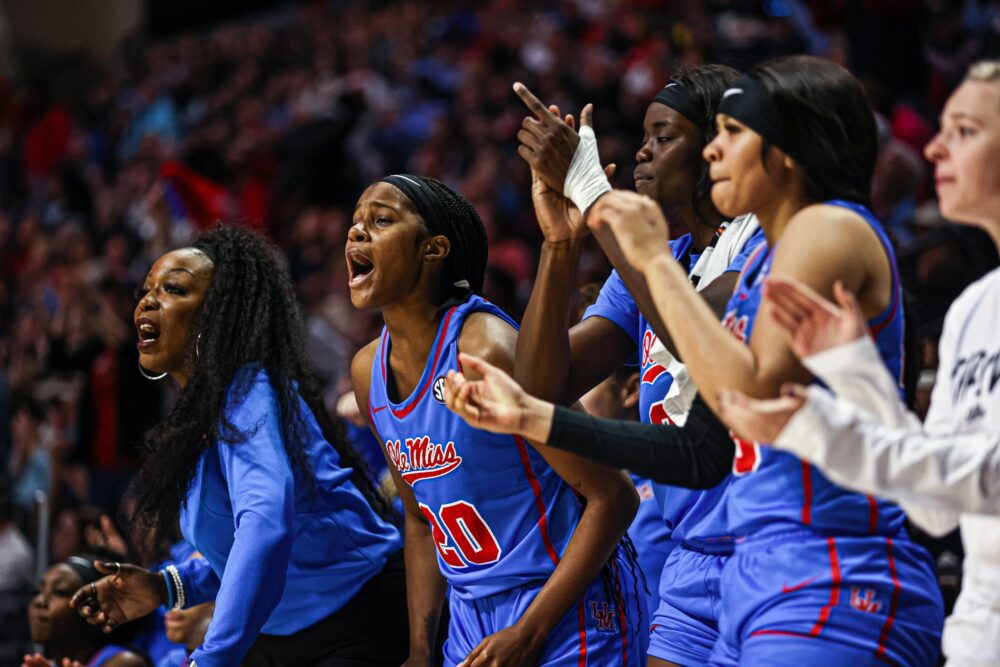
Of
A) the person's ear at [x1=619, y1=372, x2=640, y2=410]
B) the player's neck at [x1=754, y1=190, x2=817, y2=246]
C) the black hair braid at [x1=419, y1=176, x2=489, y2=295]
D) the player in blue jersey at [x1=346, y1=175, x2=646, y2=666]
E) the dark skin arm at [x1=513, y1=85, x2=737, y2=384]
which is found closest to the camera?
the player's neck at [x1=754, y1=190, x2=817, y2=246]

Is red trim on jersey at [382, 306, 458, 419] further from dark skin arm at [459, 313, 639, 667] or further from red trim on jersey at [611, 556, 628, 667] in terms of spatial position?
red trim on jersey at [611, 556, 628, 667]

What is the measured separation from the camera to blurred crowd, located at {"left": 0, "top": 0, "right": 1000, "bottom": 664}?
6.92 m

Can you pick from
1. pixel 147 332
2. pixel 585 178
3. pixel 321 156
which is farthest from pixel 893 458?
pixel 321 156

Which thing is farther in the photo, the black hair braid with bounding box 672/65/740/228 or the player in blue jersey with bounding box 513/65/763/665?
the black hair braid with bounding box 672/65/740/228

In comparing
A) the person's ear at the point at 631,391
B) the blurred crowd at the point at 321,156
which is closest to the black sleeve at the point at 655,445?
the person's ear at the point at 631,391

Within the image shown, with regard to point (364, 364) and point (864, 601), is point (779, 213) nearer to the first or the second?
point (864, 601)

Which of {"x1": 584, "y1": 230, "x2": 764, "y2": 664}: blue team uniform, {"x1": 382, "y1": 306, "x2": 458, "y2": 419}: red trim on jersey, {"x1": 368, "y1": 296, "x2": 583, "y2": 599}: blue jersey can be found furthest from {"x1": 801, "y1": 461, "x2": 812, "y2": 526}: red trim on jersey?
{"x1": 382, "y1": 306, "x2": 458, "y2": 419}: red trim on jersey

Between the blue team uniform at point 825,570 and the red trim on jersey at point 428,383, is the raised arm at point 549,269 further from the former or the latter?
the blue team uniform at point 825,570

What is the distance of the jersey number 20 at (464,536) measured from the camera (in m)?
3.29

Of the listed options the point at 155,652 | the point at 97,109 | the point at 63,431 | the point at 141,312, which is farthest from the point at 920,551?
the point at 97,109

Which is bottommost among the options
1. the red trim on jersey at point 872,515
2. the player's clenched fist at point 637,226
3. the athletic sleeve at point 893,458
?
the red trim on jersey at point 872,515

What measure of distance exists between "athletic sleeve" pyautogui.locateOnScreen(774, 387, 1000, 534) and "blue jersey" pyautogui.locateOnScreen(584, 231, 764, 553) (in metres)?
0.92

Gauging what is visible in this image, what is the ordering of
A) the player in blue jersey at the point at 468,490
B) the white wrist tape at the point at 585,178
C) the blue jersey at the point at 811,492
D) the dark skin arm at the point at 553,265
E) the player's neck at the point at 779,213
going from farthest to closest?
the player in blue jersey at the point at 468,490 < the dark skin arm at the point at 553,265 < the white wrist tape at the point at 585,178 < the player's neck at the point at 779,213 < the blue jersey at the point at 811,492

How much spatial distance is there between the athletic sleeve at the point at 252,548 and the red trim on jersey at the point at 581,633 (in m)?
0.79
